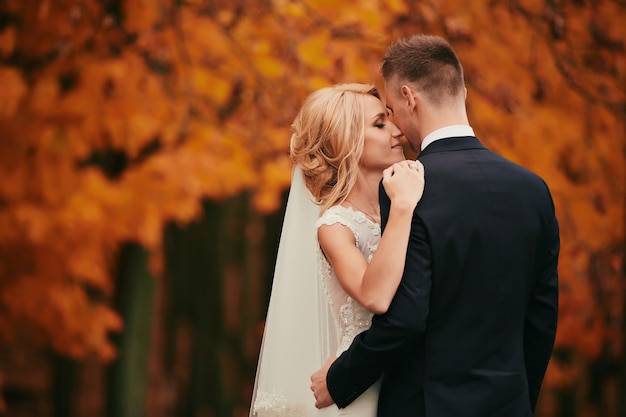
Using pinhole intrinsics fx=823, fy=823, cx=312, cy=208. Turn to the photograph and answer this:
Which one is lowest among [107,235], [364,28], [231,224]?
[231,224]

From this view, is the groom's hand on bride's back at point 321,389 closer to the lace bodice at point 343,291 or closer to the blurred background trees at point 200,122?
the lace bodice at point 343,291

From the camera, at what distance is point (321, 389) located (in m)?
3.31

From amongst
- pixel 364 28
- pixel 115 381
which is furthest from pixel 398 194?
pixel 115 381

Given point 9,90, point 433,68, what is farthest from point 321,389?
point 9,90

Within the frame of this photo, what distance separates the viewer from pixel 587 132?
814 centimetres

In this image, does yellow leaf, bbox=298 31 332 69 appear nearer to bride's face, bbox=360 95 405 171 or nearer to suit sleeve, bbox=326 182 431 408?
bride's face, bbox=360 95 405 171

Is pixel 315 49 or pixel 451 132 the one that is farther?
pixel 315 49

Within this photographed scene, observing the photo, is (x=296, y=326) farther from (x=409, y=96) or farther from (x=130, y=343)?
(x=130, y=343)

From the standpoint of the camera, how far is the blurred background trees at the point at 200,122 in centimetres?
705

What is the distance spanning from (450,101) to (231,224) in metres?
11.2

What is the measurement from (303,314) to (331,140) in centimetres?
79

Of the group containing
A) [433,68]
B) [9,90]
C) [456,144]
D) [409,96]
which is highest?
[433,68]

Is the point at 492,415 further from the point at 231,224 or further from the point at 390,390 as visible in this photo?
the point at 231,224

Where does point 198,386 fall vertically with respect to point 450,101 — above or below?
below
